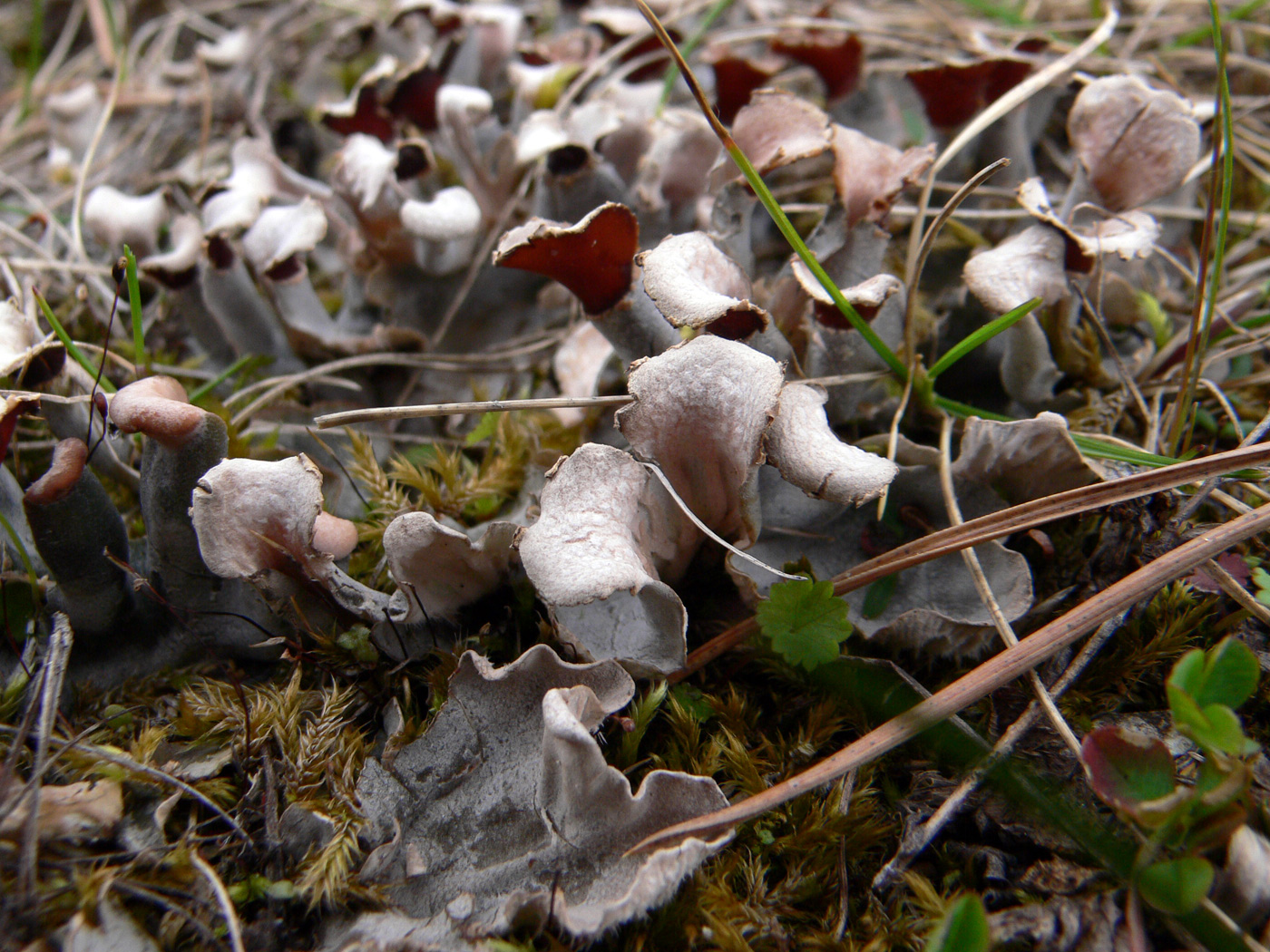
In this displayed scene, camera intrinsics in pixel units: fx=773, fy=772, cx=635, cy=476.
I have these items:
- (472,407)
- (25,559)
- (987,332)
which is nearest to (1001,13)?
(987,332)

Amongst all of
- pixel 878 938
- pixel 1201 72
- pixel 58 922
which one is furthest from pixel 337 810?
pixel 1201 72

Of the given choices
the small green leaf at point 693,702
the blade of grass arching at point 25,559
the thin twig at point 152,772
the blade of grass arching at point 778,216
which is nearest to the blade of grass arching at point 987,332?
the blade of grass arching at point 778,216

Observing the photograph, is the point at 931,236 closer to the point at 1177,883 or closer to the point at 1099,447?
the point at 1099,447

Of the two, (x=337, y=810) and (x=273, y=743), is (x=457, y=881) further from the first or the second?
(x=273, y=743)

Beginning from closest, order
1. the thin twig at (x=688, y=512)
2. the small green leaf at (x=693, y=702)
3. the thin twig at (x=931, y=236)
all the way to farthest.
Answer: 1. the thin twig at (x=688, y=512)
2. the small green leaf at (x=693, y=702)
3. the thin twig at (x=931, y=236)

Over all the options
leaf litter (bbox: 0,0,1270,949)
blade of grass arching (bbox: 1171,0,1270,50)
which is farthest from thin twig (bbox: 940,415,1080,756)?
blade of grass arching (bbox: 1171,0,1270,50)

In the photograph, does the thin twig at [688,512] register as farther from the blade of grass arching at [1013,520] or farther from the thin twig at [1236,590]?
the thin twig at [1236,590]

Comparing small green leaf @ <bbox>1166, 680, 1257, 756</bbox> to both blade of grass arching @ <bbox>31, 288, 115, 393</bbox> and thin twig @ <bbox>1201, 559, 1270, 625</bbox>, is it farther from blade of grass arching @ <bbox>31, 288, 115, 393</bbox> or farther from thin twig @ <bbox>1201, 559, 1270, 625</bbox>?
blade of grass arching @ <bbox>31, 288, 115, 393</bbox>
